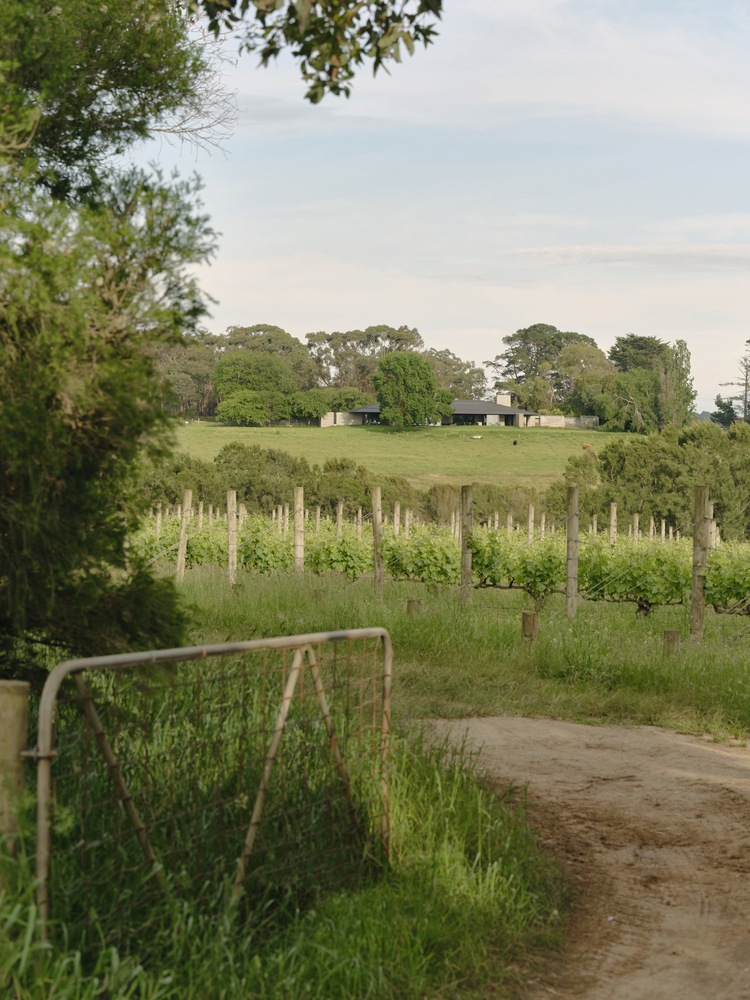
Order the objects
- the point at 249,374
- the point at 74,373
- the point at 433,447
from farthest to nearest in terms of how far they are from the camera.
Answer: the point at 249,374 < the point at 433,447 < the point at 74,373

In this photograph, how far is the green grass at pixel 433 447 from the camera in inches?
2872

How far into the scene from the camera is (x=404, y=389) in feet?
304

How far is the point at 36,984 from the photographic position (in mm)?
3266

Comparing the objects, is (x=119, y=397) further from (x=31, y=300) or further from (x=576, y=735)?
(x=576, y=735)

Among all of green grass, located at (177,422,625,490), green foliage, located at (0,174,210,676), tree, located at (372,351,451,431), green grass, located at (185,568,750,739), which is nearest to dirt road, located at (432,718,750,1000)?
green grass, located at (185,568,750,739)

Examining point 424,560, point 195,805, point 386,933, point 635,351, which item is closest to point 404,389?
point 635,351

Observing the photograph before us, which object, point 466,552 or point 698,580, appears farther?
point 466,552

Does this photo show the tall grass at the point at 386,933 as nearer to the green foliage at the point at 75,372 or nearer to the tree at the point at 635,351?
the green foliage at the point at 75,372

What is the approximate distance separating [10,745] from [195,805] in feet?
3.26

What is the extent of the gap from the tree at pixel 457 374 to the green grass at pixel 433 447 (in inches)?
893

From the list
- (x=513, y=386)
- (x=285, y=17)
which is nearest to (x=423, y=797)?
(x=285, y=17)

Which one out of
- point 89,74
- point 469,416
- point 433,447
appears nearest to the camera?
point 89,74

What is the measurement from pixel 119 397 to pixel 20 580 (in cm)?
80

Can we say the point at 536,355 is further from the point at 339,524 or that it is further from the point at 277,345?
the point at 339,524
